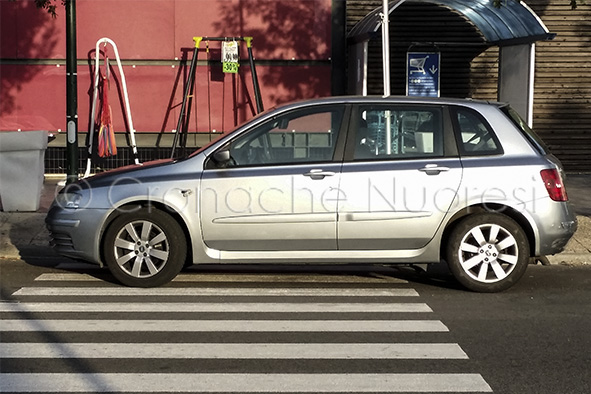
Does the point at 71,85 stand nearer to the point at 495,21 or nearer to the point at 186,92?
the point at 186,92

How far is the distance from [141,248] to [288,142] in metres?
1.59

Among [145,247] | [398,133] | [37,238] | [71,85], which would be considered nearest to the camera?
[145,247]

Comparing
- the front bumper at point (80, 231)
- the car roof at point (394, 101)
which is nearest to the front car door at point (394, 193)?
the car roof at point (394, 101)

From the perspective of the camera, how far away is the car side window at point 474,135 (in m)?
8.05

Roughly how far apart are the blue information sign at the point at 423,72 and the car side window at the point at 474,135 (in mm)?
7809

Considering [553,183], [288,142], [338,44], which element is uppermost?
[338,44]

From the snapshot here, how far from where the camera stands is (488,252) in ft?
26.2

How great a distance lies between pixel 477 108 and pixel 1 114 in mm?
10219

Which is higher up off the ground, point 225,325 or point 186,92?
point 186,92

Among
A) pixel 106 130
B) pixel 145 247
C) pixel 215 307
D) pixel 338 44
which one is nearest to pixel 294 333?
pixel 215 307

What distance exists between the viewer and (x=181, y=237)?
315 inches

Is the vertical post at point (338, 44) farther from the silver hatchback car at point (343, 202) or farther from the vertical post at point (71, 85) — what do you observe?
the silver hatchback car at point (343, 202)

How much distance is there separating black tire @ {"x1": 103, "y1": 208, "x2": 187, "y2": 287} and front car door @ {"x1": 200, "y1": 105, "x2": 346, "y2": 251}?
0.97 ft

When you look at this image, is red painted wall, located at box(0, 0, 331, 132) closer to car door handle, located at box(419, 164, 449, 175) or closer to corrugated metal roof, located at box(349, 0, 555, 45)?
corrugated metal roof, located at box(349, 0, 555, 45)
